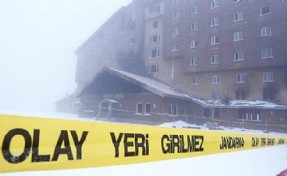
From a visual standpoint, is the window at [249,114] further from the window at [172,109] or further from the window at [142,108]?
the window at [142,108]

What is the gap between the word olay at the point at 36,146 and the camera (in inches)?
96.8

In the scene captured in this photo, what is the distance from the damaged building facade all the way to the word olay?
75.7 feet

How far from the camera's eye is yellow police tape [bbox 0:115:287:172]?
2.51 m

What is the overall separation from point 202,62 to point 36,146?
3552cm

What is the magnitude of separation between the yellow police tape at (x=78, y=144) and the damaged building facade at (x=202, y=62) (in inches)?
856

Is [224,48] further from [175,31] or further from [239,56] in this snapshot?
[175,31]

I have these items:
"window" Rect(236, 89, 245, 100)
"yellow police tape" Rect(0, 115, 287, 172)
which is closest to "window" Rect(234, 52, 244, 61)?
"window" Rect(236, 89, 245, 100)

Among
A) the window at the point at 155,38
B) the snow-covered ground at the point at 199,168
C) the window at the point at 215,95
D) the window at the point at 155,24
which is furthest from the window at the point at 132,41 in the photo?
the snow-covered ground at the point at 199,168

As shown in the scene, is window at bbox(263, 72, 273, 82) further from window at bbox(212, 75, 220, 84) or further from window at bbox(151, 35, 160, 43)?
window at bbox(151, 35, 160, 43)

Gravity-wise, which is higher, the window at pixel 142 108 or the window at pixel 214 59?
the window at pixel 214 59

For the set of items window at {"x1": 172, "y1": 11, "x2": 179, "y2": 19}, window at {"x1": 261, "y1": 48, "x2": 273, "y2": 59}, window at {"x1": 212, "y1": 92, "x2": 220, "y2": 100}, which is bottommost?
window at {"x1": 212, "y1": 92, "x2": 220, "y2": 100}

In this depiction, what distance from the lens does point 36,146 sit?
2.65 meters

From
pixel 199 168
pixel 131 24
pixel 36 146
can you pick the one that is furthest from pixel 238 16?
pixel 36 146

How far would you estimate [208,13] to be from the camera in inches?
1449
